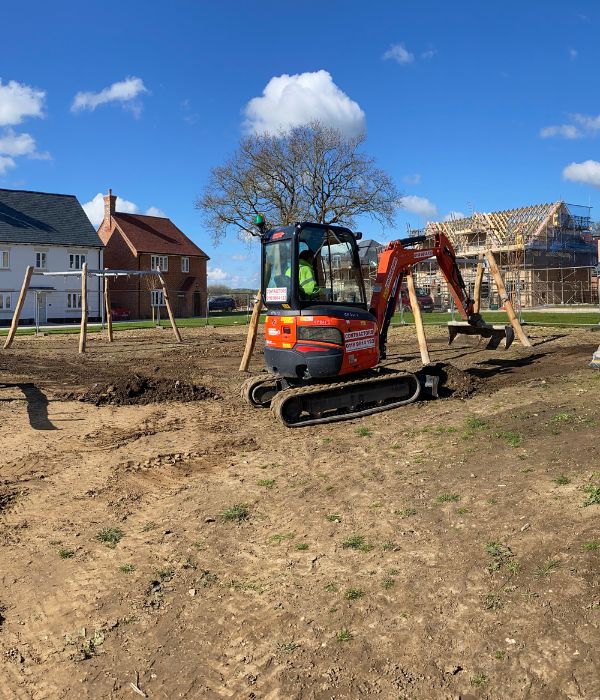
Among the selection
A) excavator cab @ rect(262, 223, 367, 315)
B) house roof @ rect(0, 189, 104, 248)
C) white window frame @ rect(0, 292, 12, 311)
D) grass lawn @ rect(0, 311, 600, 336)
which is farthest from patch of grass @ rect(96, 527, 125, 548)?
house roof @ rect(0, 189, 104, 248)

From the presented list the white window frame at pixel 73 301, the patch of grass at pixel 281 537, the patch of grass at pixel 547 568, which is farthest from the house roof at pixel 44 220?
the patch of grass at pixel 547 568

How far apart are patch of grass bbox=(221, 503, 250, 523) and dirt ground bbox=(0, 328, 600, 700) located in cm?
3

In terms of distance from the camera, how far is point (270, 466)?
687cm

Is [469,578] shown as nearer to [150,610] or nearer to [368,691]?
[368,691]

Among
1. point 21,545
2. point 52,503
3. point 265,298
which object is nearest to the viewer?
point 21,545

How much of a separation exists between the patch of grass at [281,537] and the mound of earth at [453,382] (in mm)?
5658

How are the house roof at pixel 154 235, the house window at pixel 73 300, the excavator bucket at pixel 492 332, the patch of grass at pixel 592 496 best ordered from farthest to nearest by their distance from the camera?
the house roof at pixel 154 235 → the house window at pixel 73 300 → the excavator bucket at pixel 492 332 → the patch of grass at pixel 592 496

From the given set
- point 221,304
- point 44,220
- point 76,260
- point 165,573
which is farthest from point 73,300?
point 165,573

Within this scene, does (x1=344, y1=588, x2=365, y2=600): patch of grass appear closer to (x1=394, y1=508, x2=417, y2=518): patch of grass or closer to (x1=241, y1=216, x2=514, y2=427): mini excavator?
(x1=394, y1=508, x2=417, y2=518): patch of grass

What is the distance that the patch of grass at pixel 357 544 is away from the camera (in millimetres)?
4521

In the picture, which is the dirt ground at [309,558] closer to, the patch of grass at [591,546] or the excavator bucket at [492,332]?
the patch of grass at [591,546]

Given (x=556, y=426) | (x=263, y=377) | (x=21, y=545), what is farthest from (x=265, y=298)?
(x=21, y=545)

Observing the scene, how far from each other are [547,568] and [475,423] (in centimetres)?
400

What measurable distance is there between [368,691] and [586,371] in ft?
31.6
